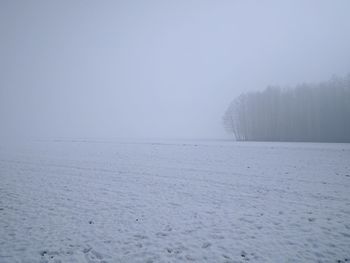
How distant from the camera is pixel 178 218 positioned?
8359 millimetres

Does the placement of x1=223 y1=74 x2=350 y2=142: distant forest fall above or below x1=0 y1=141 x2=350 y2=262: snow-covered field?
above

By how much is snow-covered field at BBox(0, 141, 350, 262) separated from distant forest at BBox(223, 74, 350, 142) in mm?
39598

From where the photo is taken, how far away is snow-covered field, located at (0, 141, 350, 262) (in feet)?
20.0

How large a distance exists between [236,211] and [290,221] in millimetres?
1952

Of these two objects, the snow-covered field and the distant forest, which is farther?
the distant forest

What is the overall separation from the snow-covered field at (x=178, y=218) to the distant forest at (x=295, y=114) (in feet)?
130

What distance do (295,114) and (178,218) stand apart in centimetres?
5270

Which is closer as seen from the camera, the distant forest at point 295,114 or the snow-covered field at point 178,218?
the snow-covered field at point 178,218

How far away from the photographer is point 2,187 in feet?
42.9

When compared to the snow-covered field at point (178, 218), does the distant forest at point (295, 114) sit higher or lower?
higher

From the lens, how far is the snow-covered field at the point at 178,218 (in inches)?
241

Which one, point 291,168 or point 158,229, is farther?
point 291,168

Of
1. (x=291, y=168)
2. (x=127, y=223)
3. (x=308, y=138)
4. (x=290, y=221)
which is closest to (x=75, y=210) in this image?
(x=127, y=223)

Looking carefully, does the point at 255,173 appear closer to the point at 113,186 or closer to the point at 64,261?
the point at 113,186
